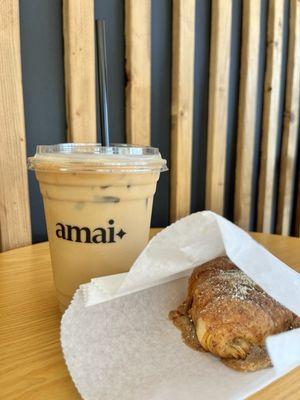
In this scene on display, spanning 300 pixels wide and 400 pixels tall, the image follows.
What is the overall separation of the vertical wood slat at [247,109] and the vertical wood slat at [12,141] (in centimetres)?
97

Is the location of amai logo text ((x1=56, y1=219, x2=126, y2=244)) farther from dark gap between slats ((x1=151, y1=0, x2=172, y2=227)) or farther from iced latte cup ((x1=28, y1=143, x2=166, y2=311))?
dark gap between slats ((x1=151, y1=0, x2=172, y2=227))

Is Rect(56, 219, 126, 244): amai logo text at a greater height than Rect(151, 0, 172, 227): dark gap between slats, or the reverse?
Rect(151, 0, 172, 227): dark gap between slats

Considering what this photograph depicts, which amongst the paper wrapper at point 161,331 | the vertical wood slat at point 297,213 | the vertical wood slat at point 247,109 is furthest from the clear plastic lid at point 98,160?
the vertical wood slat at point 297,213

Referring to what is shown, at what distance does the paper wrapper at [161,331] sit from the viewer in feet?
1.28

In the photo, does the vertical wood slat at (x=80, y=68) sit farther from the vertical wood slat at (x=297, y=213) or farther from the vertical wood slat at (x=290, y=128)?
the vertical wood slat at (x=297, y=213)

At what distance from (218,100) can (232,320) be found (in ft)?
3.85

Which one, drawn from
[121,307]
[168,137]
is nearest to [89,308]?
[121,307]

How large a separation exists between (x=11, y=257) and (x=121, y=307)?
1.43ft

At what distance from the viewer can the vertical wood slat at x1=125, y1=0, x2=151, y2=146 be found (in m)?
1.18

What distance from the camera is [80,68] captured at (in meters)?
1.10

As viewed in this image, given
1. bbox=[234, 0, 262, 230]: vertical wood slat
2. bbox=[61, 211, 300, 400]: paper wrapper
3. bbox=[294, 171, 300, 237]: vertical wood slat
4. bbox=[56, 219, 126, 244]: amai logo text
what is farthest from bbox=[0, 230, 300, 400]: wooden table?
bbox=[294, 171, 300, 237]: vertical wood slat

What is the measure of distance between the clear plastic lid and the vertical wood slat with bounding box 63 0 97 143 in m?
0.54

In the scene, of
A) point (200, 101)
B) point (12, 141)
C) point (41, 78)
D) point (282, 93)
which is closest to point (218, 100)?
point (200, 101)

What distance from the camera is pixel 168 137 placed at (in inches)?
55.2
